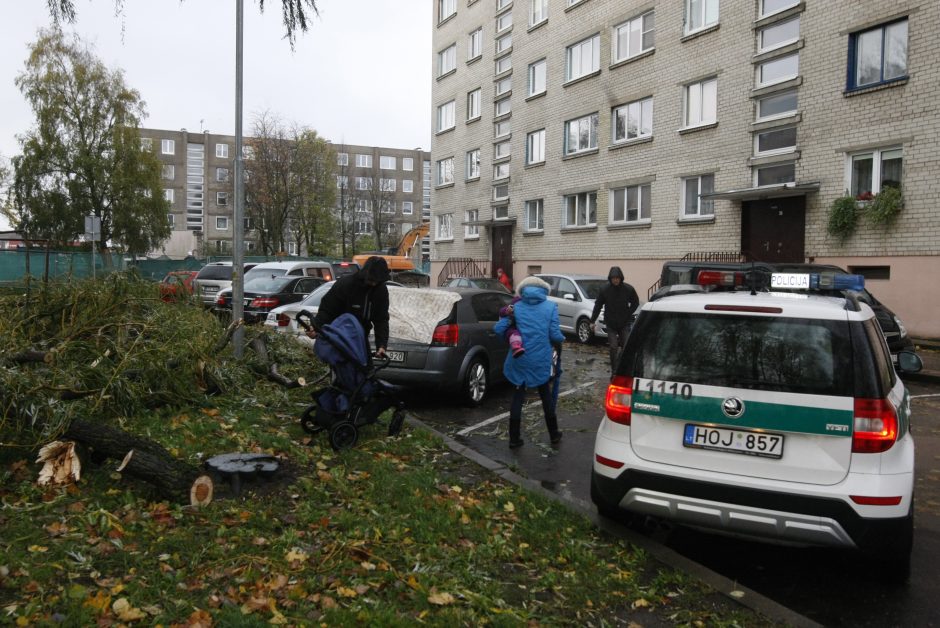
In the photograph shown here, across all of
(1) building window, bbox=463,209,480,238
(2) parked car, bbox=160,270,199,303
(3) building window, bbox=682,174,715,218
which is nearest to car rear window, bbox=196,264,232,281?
(1) building window, bbox=463,209,480,238

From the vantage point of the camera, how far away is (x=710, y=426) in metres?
4.07

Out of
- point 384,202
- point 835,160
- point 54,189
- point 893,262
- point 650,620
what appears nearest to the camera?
point 650,620

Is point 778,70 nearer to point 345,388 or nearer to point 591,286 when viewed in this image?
point 591,286

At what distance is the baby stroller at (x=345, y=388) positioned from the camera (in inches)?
240

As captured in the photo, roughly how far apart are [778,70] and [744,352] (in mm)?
18287

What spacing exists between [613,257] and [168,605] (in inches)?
903

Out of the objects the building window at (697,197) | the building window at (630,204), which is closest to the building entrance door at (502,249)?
the building window at (630,204)

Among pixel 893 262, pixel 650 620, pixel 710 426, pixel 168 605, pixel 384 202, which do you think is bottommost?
pixel 650 620

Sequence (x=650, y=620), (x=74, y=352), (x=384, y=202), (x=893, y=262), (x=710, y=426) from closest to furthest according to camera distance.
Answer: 1. (x=650, y=620)
2. (x=710, y=426)
3. (x=74, y=352)
4. (x=893, y=262)
5. (x=384, y=202)

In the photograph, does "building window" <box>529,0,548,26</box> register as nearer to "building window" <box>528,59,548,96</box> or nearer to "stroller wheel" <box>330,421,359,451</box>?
"building window" <box>528,59,548,96</box>

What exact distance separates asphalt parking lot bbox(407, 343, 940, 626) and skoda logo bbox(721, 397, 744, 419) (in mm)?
1066

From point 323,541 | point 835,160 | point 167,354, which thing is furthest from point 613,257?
point 323,541

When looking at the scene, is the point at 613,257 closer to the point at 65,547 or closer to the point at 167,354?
the point at 167,354

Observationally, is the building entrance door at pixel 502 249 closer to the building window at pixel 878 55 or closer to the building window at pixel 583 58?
the building window at pixel 583 58
